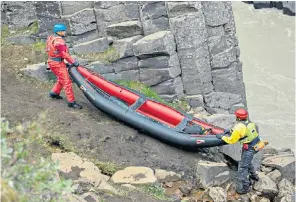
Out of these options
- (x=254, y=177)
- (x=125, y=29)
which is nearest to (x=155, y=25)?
(x=125, y=29)

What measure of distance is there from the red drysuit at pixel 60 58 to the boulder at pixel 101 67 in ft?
4.64

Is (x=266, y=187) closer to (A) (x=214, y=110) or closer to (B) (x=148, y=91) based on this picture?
(A) (x=214, y=110)

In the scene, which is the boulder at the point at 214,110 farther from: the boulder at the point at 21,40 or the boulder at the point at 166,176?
the boulder at the point at 21,40

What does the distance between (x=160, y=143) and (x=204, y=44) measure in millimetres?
2739

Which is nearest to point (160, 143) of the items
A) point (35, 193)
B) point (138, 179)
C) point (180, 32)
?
point (138, 179)

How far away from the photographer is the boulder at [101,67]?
10.4 metres

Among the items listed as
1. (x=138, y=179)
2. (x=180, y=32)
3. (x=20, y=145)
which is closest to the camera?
(x=20, y=145)

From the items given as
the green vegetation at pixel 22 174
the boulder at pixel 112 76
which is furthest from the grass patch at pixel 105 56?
the green vegetation at pixel 22 174

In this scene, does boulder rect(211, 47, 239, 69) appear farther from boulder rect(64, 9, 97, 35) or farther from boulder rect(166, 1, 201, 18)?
boulder rect(64, 9, 97, 35)

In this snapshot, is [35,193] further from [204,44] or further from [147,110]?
[204,44]

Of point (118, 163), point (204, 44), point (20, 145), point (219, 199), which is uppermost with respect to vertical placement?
point (20, 145)

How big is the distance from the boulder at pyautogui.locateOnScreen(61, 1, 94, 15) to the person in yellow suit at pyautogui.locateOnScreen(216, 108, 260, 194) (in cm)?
422

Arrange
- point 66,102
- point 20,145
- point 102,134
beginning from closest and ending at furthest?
point 20,145 < point 102,134 < point 66,102

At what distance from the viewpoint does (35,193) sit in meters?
4.09
